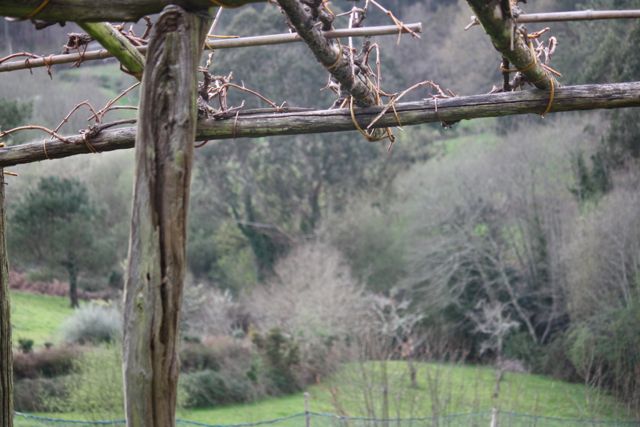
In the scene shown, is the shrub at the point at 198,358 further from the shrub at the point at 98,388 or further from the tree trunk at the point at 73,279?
the tree trunk at the point at 73,279

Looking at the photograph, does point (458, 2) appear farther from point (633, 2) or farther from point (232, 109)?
point (232, 109)

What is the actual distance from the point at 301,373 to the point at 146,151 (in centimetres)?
1709

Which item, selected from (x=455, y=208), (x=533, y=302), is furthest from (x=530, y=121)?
(x=533, y=302)

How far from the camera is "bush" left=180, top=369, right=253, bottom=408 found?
1689 cm

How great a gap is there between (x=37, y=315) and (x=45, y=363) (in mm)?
4968

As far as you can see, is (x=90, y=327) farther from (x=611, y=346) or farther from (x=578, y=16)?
(x=578, y=16)

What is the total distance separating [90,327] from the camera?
18.2 m

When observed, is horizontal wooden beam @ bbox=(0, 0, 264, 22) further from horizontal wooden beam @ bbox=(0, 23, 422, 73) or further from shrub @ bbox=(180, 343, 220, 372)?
shrub @ bbox=(180, 343, 220, 372)

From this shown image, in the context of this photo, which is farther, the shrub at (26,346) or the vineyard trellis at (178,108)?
the shrub at (26,346)

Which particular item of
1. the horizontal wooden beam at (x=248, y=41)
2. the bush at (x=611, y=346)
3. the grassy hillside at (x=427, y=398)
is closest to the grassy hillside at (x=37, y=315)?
the grassy hillside at (x=427, y=398)

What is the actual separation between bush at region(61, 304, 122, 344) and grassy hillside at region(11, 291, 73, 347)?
602 mm

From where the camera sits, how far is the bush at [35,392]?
1549 cm

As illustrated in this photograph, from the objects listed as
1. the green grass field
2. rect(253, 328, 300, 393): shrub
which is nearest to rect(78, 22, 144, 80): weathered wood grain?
the green grass field

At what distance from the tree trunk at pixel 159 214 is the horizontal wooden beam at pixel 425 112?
1167 mm
